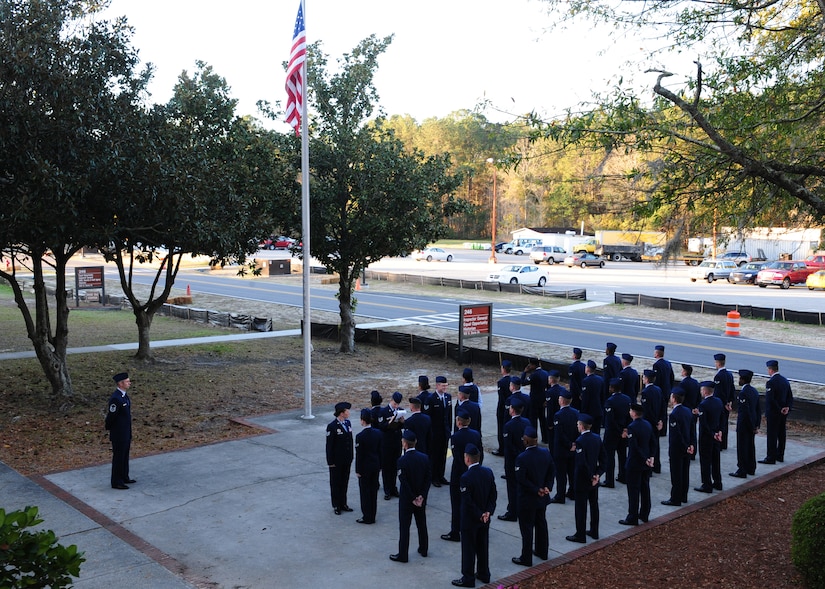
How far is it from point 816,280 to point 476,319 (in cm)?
3366

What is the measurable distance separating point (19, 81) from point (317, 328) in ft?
50.3

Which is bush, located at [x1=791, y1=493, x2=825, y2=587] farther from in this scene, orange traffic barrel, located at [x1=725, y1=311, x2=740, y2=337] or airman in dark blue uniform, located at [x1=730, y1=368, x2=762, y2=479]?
orange traffic barrel, located at [x1=725, y1=311, x2=740, y2=337]

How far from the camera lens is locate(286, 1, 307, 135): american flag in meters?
16.2

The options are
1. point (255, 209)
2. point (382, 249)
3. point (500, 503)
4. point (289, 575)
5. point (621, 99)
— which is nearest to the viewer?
point (289, 575)

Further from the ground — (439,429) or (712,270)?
(712,270)

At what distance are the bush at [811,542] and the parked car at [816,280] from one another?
44602 millimetres

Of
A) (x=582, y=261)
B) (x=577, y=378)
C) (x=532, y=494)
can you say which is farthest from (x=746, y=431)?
(x=582, y=261)

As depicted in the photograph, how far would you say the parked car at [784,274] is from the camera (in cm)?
4909

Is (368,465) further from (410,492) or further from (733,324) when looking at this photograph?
(733,324)

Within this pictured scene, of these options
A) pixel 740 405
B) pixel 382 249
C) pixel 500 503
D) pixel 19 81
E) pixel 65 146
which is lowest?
pixel 500 503

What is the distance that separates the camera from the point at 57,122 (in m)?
14.8

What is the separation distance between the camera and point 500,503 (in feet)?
37.6

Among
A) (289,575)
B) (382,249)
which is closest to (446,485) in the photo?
(289,575)

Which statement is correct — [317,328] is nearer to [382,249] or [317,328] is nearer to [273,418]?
[382,249]
